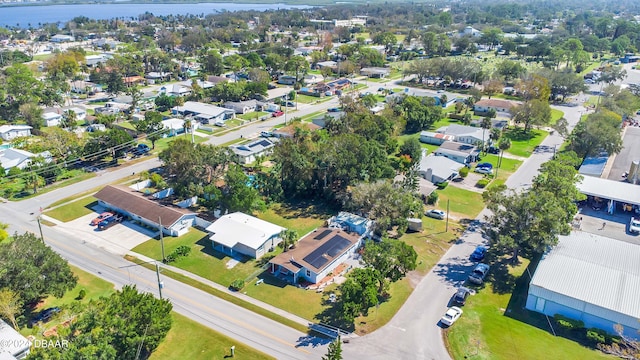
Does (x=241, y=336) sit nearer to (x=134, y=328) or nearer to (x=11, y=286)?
(x=134, y=328)

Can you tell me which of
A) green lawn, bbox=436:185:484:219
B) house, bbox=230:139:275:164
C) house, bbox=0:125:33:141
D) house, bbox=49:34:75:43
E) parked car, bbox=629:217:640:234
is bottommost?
green lawn, bbox=436:185:484:219

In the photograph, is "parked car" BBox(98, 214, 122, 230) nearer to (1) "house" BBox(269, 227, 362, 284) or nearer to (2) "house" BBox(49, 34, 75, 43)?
(1) "house" BBox(269, 227, 362, 284)

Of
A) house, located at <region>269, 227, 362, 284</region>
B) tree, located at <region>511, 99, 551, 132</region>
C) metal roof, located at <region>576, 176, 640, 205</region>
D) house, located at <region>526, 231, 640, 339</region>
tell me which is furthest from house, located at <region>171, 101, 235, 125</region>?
house, located at <region>526, 231, 640, 339</region>

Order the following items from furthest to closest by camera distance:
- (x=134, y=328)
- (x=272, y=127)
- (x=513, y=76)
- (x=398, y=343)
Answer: (x=513, y=76) < (x=272, y=127) < (x=398, y=343) < (x=134, y=328)

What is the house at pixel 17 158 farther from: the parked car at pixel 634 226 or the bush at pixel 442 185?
the parked car at pixel 634 226

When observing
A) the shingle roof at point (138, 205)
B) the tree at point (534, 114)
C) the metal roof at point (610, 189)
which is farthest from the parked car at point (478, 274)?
the tree at point (534, 114)

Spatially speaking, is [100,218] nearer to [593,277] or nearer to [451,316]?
[451,316]

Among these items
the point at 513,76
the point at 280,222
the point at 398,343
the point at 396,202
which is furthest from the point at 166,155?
the point at 513,76
